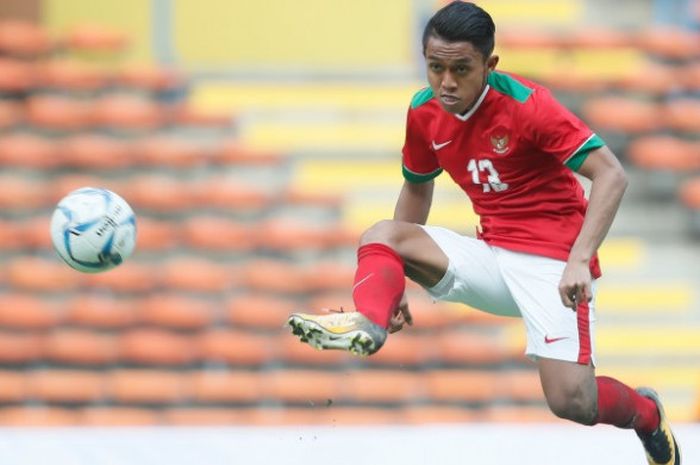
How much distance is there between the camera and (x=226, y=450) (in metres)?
5.54

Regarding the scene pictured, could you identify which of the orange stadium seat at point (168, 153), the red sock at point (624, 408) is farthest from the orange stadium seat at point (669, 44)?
the red sock at point (624, 408)

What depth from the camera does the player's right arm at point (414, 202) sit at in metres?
4.91

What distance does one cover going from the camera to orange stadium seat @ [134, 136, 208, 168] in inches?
341

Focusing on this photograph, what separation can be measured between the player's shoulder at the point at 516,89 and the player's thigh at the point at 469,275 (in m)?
0.51

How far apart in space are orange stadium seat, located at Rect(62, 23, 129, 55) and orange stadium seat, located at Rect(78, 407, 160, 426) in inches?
90.3

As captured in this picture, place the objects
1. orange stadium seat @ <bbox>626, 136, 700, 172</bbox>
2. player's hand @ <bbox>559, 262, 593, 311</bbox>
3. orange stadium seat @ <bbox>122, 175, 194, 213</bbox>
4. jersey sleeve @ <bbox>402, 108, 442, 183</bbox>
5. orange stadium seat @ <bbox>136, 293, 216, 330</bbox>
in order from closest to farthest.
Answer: player's hand @ <bbox>559, 262, 593, 311</bbox> < jersey sleeve @ <bbox>402, 108, 442, 183</bbox> < orange stadium seat @ <bbox>136, 293, 216, 330</bbox> < orange stadium seat @ <bbox>122, 175, 194, 213</bbox> < orange stadium seat @ <bbox>626, 136, 700, 172</bbox>

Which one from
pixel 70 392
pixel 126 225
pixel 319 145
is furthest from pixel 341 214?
pixel 126 225

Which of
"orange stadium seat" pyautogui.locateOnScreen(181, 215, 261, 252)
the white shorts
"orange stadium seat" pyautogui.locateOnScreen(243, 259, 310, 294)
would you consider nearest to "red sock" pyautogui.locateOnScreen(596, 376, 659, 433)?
the white shorts

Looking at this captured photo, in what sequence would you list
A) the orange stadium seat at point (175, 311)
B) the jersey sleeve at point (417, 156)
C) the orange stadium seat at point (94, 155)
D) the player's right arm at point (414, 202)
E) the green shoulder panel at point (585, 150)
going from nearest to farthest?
the green shoulder panel at point (585, 150) → the jersey sleeve at point (417, 156) → the player's right arm at point (414, 202) → the orange stadium seat at point (175, 311) → the orange stadium seat at point (94, 155)

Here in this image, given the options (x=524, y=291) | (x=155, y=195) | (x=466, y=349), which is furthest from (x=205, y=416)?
(x=524, y=291)

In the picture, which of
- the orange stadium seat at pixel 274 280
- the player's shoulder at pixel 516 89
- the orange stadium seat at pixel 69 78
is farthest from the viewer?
the orange stadium seat at pixel 69 78

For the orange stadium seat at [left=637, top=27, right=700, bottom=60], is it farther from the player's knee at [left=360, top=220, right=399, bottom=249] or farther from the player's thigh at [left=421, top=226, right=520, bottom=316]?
the player's knee at [left=360, top=220, right=399, bottom=249]

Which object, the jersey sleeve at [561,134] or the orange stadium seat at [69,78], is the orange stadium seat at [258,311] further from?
the jersey sleeve at [561,134]

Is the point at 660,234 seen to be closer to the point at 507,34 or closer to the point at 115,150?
the point at 507,34
